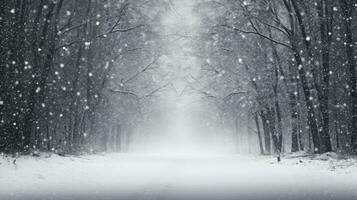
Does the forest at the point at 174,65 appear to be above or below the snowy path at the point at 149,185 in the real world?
above

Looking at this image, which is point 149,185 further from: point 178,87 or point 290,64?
point 178,87

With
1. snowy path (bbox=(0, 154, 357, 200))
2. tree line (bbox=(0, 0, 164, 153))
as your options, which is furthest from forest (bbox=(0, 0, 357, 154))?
snowy path (bbox=(0, 154, 357, 200))

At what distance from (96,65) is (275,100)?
11.3 metres

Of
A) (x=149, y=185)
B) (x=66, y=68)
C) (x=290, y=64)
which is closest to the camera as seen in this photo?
(x=149, y=185)

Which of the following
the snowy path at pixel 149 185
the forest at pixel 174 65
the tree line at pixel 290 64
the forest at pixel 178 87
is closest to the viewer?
the snowy path at pixel 149 185

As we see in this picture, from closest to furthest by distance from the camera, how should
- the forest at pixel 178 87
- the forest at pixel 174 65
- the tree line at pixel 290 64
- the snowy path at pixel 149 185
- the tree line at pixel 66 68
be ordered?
the snowy path at pixel 149 185 < the forest at pixel 178 87 < the tree line at pixel 66 68 < the forest at pixel 174 65 < the tree line at pixel 290 64

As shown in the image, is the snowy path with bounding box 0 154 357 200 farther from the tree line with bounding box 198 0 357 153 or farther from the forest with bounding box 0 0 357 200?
the tree line with bounding box 198 0 357 153

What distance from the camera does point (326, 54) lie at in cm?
2138

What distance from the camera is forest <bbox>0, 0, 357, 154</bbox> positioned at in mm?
18453

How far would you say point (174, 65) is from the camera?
1361 inches

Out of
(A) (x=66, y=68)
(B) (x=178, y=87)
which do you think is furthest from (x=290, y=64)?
(B) (x=178, y=87)

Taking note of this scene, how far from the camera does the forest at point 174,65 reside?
18453mm

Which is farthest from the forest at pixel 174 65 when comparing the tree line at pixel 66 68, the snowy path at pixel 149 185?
the snowy path at pixel 149 185

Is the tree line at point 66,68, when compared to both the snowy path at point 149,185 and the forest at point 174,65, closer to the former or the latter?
the forest at point 174,65
